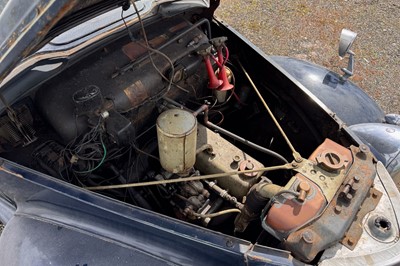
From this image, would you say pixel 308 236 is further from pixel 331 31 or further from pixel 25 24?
pixel 331 31

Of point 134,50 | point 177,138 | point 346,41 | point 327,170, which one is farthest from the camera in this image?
point 346,41

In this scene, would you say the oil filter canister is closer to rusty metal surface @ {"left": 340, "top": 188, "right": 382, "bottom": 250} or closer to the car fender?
rusty metal surface @ {"left": 340, "top": 188, "right": 382, "bottom": 250}

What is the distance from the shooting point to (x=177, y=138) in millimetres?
1728

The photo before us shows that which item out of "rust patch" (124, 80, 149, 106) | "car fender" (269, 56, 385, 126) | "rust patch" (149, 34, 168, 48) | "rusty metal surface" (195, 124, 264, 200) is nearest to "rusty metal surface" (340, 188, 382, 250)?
"rusty metal surface" (195, 124, 264, 200)

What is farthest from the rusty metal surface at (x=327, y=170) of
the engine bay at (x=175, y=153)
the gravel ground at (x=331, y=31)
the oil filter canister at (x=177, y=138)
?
the gravel ground at (x=331, y=31)

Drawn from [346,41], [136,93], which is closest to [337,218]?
[136,93]

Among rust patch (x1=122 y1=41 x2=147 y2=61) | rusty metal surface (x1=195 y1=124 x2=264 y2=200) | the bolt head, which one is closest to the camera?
the bolt head

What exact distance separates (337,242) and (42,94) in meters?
1.71

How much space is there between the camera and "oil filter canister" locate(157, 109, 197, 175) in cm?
174

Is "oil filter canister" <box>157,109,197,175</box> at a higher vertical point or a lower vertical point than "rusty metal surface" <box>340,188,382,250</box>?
higher

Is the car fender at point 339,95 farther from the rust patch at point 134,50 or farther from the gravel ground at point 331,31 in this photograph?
the gravel ground at point 331,31

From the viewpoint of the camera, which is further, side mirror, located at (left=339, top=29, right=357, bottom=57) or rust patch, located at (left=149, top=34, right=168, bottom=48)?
side mirror, located at (left=339, top=29, right=357, bottom=57)

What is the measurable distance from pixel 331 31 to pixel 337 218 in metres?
4.20

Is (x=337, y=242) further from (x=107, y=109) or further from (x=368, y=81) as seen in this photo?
(x=368, y=81)
